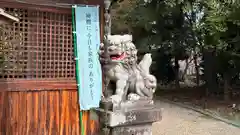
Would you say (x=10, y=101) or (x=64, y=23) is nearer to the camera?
(x=10, y=101)

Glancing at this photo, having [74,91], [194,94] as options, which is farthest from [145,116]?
[194,94]

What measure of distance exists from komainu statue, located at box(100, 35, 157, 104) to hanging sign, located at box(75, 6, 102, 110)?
2422 mm

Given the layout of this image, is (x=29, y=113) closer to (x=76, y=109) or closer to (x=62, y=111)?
(x=62, y=111)

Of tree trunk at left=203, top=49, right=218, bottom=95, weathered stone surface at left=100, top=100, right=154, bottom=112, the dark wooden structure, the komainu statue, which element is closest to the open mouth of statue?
the komainu statue

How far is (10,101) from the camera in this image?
7.40 meters

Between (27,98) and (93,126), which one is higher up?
(27,98)

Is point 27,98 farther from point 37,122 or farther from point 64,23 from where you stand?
point 64,23

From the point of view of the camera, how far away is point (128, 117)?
5164 mm

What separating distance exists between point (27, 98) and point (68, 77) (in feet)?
3.43

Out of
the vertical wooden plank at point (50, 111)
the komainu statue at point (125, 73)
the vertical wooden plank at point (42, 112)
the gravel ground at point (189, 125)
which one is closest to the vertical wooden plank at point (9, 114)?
the vertical wooden plank at point (42, 112)

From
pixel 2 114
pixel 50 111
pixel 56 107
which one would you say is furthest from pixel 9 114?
pixel 56 107

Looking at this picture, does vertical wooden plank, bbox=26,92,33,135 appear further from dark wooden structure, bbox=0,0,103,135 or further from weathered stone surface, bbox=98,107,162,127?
weathered stone surface, bbox=98,107,162,127

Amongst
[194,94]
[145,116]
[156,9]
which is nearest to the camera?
[145,116]

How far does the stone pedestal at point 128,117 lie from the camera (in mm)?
5129
